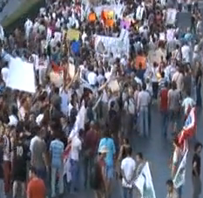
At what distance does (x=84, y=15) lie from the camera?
130 ft

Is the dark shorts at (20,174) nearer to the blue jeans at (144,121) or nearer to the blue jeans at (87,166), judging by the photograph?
the blue jeans at (87,166)

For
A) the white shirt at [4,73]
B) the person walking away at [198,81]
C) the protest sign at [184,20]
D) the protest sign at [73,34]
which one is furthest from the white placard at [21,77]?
the protest sign at [184,20]

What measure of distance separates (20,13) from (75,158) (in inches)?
832

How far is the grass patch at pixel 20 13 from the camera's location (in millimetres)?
41469

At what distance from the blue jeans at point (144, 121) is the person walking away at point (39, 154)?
5.54m

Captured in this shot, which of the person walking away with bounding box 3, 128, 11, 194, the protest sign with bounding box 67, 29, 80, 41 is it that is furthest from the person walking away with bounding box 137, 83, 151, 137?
the protest sign with bounding box 67, 29, 80, 41

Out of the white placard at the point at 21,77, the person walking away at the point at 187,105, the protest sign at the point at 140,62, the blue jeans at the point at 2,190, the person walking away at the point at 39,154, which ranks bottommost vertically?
the blue jeans at the point at 2,190

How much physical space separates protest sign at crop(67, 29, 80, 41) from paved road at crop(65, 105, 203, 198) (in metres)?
5.69

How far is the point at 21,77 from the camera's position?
25953 millimetres

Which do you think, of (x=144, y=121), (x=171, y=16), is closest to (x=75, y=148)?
(x=144, y=121)

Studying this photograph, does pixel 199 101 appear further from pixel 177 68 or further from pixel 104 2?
pixel 104 2

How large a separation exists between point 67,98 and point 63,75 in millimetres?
2553

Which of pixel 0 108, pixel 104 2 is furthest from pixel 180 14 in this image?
pixel 0 108

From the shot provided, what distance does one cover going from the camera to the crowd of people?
2194cm
